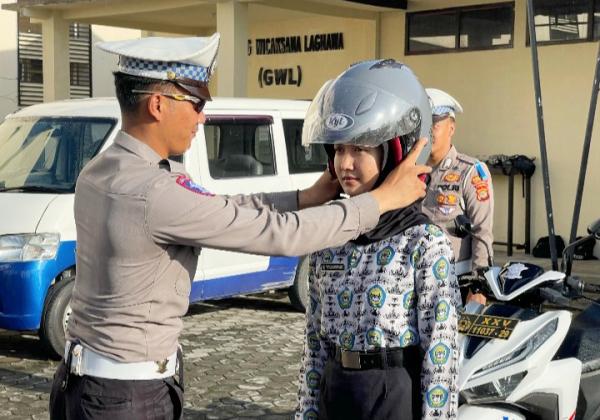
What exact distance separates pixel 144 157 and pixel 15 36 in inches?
1018

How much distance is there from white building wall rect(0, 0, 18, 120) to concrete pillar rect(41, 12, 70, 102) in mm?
10527

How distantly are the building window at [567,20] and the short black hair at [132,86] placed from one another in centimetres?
1006

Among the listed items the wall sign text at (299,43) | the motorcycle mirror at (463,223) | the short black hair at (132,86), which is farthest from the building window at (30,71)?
the short black hair at (132,86)

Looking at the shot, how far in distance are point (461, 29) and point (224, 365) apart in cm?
762

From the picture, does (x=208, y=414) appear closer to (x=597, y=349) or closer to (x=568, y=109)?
(x=597, y=349)

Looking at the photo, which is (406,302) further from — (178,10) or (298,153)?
(178,10)

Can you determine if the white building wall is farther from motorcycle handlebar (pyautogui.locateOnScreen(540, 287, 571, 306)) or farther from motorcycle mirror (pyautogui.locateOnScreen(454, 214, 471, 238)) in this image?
motorcycle handlebar (pyautogui.locateOnScreen(540, 287, 571, 306))

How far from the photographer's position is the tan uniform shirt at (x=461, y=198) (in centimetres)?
472

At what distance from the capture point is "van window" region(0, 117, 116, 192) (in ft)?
23.8

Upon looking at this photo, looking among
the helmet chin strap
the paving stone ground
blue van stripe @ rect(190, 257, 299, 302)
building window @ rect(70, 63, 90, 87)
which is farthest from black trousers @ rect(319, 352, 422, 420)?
building window @ rect(70, 63, 90, 87)

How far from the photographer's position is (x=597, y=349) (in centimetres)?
387

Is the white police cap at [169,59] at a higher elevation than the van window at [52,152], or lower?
higher

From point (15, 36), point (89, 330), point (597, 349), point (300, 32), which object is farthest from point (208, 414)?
point (15, 36)

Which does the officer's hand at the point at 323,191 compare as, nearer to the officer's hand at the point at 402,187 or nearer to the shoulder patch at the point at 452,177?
the officer's hand at the point at 402,187
